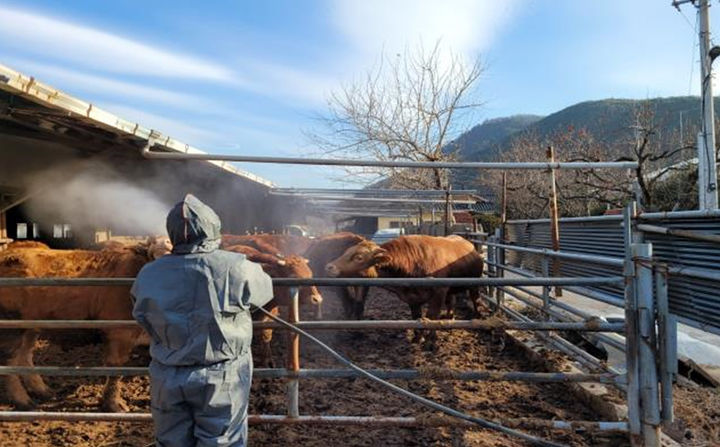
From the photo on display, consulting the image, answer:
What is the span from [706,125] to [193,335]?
11598mm

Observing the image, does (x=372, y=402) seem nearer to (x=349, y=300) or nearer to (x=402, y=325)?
(x=402, y=325)

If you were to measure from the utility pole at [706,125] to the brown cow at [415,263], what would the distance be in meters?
5.17

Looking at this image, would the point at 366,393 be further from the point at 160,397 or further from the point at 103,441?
the point at 160,397

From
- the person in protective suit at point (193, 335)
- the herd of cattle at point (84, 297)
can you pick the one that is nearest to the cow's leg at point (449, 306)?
the herd of cattle at point (84, 297)

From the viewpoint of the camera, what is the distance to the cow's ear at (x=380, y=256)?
23.3ft

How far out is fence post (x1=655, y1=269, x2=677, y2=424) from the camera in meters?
3.03

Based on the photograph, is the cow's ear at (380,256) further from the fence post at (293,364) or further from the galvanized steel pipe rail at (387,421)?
the galvanized steel pipe rail at (387,421)

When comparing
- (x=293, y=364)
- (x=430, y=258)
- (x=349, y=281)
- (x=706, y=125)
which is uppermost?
(x=706, y=125)

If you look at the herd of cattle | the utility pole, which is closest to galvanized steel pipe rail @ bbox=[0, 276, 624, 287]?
the herd of cattle

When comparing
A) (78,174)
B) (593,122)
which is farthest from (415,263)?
(593,122)

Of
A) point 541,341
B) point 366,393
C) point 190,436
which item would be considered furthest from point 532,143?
point 190,436

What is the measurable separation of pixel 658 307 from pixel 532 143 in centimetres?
2516

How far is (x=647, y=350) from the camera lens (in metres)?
3.13

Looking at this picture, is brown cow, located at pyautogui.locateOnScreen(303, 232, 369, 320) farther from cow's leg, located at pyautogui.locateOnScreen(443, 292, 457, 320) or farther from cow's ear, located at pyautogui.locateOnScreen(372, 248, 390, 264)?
cow's leg, located at pyautogui.locateOnScreen(443, 292, 457, 320)
